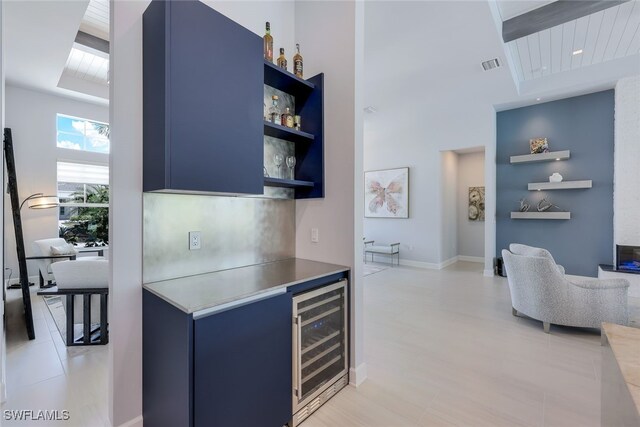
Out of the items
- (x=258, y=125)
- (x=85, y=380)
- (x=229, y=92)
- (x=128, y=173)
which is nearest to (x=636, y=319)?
(x=258, y=125)

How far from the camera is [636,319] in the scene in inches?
124

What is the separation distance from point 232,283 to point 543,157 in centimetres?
580

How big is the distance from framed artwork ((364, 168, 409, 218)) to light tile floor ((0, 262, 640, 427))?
3.21m

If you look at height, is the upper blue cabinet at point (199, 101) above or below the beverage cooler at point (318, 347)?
above

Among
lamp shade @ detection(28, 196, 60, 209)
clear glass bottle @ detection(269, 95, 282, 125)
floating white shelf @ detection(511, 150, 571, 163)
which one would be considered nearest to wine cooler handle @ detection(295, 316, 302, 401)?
clear glass bottle @ detection(269, 95, 282, 125)

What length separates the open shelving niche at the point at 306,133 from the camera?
87.7 inches

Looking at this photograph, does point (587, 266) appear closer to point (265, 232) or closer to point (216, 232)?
point (265, 232)

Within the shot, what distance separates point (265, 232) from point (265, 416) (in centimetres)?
123

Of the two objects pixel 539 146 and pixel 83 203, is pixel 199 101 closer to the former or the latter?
pixel 539 146

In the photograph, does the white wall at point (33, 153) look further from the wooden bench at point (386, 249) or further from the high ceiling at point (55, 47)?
the wooden bench at point (386, 249)

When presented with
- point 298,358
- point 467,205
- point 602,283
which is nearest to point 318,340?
point 298,358

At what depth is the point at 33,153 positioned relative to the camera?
5496 millimetres

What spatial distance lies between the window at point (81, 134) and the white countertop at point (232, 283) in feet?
21.1

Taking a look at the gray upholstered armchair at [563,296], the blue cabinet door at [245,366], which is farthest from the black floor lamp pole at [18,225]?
the gray upholstered armchair at [563,296]
